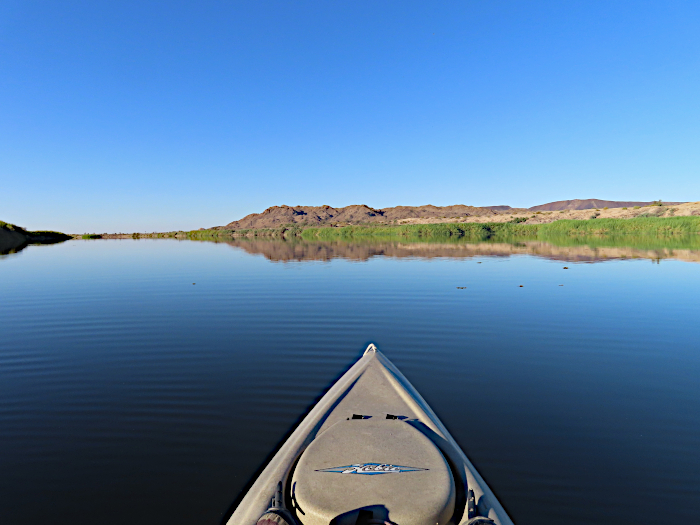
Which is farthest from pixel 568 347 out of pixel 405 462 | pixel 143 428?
pixel 143 428

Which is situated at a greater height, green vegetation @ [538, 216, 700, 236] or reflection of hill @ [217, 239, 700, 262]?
green vegetation @ [538, 216, 700, 236]

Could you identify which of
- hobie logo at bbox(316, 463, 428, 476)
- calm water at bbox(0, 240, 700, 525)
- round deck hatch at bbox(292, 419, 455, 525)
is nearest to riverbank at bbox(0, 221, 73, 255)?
calm water at bbox(0, 240, 700, 525)

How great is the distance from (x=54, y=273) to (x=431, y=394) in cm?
2709

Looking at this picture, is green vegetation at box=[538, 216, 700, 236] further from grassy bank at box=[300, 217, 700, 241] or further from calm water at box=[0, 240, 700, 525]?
calm water at box=[0, 240, 700, 525]

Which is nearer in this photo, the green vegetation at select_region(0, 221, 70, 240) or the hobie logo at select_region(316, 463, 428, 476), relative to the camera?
the hobie logo at select_region(316, 463, 428, 476)

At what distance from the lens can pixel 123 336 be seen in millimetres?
10852

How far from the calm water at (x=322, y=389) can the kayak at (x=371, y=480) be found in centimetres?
95

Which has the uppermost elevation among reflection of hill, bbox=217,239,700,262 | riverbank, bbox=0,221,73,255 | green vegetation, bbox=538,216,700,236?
riverbank, bbox=0,221,73,255

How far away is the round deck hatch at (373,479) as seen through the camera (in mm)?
2986

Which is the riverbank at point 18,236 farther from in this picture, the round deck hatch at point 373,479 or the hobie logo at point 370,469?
the hobie logo at point 370,469

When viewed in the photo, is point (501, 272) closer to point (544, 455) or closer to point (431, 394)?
point (431, 394)

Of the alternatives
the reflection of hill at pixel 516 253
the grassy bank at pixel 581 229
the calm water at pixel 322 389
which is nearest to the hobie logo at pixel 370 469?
the calm water at pixel 322 389

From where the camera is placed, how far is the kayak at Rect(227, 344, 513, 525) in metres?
3.00

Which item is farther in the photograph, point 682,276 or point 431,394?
point 682,276
